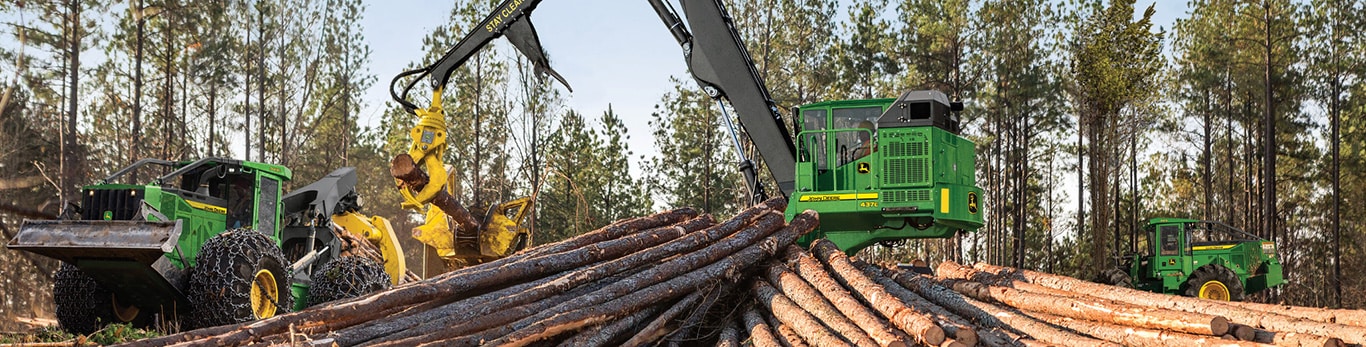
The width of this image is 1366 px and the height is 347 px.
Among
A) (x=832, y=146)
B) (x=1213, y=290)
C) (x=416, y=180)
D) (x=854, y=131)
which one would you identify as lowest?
(x=1213, y=290)

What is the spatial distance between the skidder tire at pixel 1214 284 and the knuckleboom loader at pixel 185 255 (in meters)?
16.1

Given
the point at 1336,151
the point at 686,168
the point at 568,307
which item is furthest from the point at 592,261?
the point at 1336,151

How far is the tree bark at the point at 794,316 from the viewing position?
7992mm

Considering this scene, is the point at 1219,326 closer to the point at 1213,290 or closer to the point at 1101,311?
the point at 1101,311

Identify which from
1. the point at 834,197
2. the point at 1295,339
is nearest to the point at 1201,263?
the point at 834,197

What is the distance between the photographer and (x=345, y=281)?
12.5 m

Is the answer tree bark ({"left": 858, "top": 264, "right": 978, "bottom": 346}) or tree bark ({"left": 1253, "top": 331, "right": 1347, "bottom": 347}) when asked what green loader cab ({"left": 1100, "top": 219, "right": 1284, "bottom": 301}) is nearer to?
tree bark ({"left": 858, "top": 264, "right": 978, "bottom": 346})

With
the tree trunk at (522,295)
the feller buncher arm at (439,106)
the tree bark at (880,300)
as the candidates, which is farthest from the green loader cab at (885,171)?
the feller buncher arm at (439,106)

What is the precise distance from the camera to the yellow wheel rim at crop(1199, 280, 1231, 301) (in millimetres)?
21891

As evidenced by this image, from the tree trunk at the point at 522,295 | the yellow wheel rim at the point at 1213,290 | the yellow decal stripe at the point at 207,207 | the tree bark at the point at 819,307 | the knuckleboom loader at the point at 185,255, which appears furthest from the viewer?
the yellow wheel rim at the point at 1213,290

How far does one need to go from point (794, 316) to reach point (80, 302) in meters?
7.01

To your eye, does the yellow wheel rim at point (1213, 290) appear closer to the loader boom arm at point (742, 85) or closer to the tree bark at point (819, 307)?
the loader boom arm at point (742, 85)

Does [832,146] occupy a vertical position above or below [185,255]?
above

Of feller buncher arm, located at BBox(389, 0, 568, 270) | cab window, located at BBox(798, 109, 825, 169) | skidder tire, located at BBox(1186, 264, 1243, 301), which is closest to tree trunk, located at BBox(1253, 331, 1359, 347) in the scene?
cab window, located at BBox(798, 109, 825, 169)
